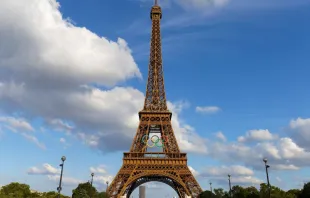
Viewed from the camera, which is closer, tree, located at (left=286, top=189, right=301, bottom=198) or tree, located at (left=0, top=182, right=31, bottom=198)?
tree, located at (left=286, top=189, right=301, bottom=198)

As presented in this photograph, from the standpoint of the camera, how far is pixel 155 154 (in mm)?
68375

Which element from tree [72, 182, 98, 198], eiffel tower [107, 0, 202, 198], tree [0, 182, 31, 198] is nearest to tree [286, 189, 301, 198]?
eiffel tower [107, 0, 202, 198]

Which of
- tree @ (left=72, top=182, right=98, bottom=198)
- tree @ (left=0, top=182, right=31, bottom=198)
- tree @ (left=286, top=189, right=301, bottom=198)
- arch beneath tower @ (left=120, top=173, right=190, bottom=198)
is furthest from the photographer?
tree @ (left=0, top=182, right=31, bottom=198)

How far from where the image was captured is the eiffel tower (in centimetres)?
6488

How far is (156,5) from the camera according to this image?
85.9m

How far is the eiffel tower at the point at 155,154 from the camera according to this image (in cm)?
6488

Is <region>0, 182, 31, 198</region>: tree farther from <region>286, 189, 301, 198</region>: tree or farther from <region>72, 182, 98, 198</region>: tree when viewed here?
<region>286, 189, 301, 198</region>: tree

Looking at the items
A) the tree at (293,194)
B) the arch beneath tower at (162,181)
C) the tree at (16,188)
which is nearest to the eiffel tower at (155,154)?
the arch beneath tower at (162,181)

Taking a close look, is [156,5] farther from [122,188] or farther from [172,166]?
[122,188]

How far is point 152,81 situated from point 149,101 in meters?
5.71

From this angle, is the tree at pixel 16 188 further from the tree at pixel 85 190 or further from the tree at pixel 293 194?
the tree at pixel 293 194

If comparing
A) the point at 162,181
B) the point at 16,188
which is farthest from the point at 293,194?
the point at 16,188

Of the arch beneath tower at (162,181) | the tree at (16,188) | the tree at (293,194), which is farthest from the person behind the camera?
the tree at (16,188)

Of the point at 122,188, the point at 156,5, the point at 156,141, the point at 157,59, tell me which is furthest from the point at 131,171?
the point at 156,5
